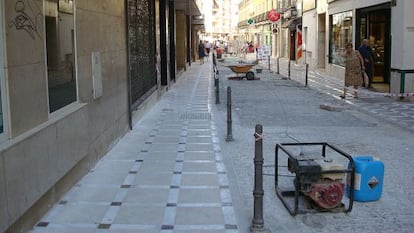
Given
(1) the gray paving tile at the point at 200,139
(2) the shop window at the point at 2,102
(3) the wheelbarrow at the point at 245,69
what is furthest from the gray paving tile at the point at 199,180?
(3) the wheelbarrow at the point at 245,69

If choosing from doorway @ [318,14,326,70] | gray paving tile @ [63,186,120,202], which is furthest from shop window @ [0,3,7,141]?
doorway @ [318,14,326,70]

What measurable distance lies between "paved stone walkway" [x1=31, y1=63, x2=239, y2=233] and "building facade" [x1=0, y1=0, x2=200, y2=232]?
0.22m

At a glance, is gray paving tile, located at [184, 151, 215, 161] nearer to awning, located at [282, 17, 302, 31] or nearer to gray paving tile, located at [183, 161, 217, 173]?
gray paving tile, located at [183, 161, 217, 173]

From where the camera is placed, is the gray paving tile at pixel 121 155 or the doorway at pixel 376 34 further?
the doorway at pixel 376 34

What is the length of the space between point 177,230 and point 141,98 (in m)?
7.97

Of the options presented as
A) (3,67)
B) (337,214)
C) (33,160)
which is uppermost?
(3,67)

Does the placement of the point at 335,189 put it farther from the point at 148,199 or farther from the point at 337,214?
the point at 148,199

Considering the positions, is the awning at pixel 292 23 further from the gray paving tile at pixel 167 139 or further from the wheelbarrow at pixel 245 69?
the gray paving tile at pixel 167 139

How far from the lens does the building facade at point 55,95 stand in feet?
14.9

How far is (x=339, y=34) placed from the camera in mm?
24109

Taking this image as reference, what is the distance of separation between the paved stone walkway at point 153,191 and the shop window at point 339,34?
13.5 meters

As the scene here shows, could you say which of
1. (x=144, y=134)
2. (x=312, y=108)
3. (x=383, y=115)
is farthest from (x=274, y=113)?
(x=144, y=134)

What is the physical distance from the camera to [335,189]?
18.2 feet

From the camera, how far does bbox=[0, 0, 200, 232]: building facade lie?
4.55 meters
